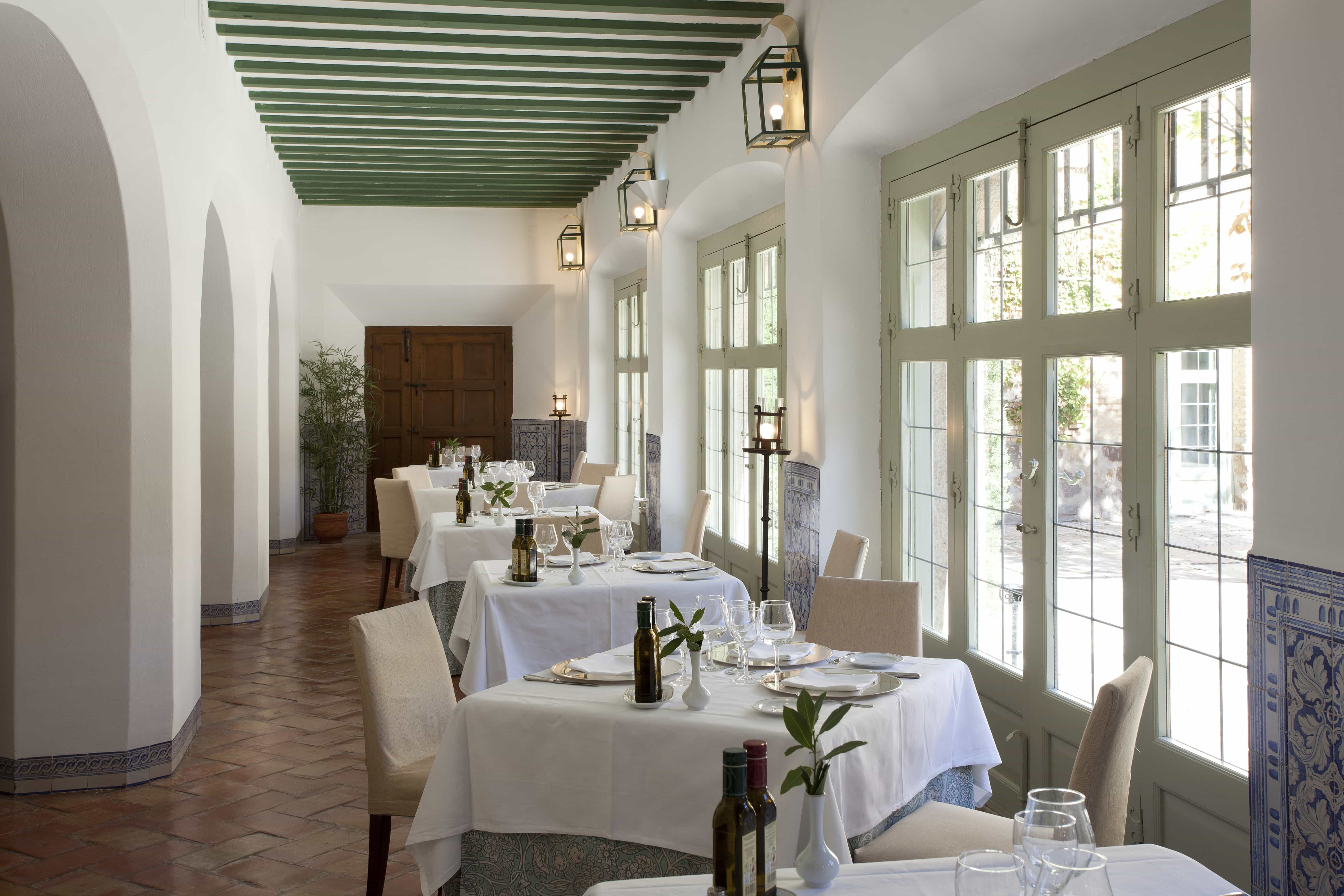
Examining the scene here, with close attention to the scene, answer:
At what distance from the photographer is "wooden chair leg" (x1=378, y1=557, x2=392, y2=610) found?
26.9 ft

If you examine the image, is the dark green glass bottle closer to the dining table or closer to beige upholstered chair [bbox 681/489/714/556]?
beige upholstered chair [bbox 681/489/714/556]

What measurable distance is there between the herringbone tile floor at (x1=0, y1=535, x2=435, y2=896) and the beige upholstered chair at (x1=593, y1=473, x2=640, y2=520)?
2.39m

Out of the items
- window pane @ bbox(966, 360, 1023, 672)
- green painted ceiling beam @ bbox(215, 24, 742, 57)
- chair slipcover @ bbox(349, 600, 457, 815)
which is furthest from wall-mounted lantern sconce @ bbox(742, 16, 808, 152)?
chair slipcover @ bbox(349, 600, 457, 815)

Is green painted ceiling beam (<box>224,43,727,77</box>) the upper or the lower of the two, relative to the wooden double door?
upper

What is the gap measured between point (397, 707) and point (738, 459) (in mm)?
4841

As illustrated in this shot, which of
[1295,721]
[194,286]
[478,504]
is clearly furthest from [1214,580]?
[478,504]

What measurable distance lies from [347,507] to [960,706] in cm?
1071

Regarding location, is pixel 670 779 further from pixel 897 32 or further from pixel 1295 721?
pixel 897 32

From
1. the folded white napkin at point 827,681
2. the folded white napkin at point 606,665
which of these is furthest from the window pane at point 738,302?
the folded white napkin at point 827,681

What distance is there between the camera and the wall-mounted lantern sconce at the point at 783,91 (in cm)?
549

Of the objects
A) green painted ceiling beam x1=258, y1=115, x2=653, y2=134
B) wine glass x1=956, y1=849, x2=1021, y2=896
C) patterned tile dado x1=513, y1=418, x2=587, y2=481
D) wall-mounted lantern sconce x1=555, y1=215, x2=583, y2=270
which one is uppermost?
green painted ceiling beam x1=258, y1=115, x2=653, y2=134

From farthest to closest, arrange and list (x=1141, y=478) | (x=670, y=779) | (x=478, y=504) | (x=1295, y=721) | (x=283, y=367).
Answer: (x=283, y=367), (x=478, y=504), (x=1141, y=478), (x=670, y=779), (x=1295, y=721)

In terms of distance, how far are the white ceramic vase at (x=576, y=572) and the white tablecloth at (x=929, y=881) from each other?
2.76 metres

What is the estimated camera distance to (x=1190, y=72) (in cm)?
332
